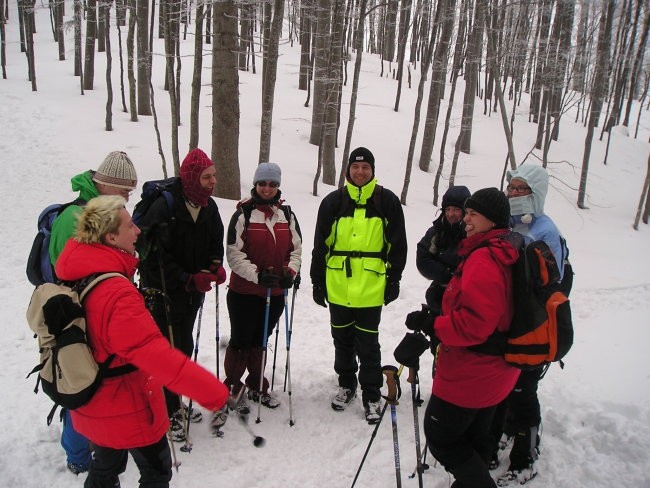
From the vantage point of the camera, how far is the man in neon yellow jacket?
162 inches

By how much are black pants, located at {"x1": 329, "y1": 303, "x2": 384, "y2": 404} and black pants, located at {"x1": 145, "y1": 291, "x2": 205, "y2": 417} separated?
138cm

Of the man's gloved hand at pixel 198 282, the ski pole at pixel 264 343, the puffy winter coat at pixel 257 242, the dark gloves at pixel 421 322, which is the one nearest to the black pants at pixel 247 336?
the ski pole at pixel 264 343

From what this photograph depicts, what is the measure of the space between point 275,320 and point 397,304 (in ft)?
11.1

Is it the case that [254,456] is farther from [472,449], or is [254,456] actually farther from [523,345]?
[523,345]

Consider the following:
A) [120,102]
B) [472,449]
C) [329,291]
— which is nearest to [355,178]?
[329,291]

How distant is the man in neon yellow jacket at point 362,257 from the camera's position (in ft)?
13.5

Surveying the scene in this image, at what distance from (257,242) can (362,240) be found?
1.01 m

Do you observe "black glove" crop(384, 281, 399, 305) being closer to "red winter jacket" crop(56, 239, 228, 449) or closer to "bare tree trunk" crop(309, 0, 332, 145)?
"red winter jacket" crop(56, 239, 228, 449)

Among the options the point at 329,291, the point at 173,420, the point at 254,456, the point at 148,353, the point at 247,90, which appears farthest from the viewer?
the point at 247,90

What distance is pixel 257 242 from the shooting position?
4.10 meters

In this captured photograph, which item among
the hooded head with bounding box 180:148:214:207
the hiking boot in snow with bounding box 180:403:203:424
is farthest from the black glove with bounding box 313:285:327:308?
the hiking boot in snow with bounding box 180:403:203:424

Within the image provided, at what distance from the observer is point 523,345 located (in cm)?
253

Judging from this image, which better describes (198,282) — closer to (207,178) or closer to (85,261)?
(207,178)

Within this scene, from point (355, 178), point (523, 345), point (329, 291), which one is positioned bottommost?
point (329, 291)
